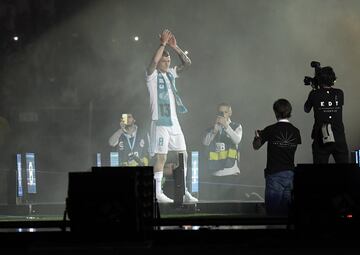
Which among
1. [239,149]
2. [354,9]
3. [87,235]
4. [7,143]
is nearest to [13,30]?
[7,143]

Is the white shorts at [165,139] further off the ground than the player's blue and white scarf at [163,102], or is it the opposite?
the player's blue and white scarf at [163,102]

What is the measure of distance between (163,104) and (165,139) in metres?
0.61

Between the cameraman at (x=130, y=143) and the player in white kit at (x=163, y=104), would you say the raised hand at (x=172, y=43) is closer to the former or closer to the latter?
the player in white kit at (x=163, y=104)

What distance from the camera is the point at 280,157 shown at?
396 inches

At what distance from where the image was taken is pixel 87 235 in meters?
8.68

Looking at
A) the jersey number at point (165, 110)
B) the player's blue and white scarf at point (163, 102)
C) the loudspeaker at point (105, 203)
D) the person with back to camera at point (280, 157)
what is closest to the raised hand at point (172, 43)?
the player's blue and white scarf at point (163, 102)

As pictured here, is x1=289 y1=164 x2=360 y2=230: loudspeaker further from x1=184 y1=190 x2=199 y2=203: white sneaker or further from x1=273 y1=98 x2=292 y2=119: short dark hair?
x1=184 y1=190 x2=199 y2=203: white sneaker

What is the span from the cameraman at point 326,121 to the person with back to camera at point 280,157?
2.03 ft

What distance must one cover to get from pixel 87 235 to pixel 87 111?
9.10 meters

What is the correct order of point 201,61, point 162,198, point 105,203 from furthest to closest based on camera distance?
point 201,61
point 162,198
point 105,203

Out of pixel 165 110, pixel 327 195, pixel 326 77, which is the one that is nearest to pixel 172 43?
pixel 165 110

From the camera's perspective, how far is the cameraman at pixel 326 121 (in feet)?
34.8

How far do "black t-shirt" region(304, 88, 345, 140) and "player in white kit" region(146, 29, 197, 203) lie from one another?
14.0ft

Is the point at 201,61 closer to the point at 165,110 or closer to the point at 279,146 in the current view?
the point at 165,110
